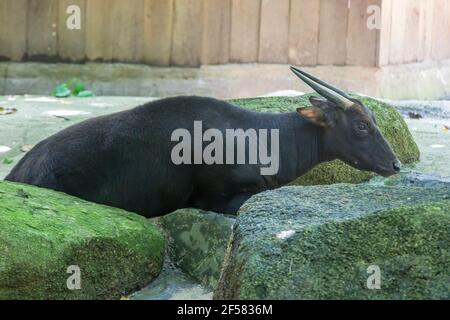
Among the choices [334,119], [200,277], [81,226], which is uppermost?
[334,119]

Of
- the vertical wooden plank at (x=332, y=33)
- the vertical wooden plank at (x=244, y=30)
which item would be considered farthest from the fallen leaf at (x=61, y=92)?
the vertical wooden plank at (x=332, y=33)

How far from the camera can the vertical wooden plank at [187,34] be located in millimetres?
11109

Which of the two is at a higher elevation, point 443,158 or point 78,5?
point 78,5

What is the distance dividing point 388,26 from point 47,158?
700 cm

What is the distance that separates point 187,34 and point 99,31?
3.42 feet

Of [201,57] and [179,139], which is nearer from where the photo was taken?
[179,139]

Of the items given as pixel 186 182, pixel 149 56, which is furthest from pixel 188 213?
pixel 149 56

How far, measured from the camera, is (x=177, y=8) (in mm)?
11062

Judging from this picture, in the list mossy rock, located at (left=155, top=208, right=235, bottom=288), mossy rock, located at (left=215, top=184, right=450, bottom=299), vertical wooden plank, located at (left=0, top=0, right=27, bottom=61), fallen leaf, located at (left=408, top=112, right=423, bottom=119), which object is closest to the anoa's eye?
mossy rock, located at (left=155, top=208, right=235, bottom=288)

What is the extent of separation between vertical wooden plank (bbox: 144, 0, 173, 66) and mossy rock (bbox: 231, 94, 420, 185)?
374cm

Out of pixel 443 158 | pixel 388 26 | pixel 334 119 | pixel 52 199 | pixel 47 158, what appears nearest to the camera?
pixel 52 199

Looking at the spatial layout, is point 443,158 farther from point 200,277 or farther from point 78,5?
point 78,5
